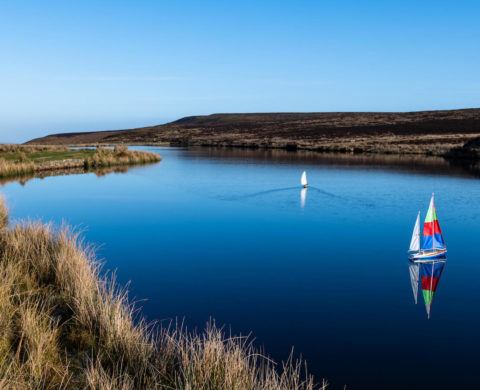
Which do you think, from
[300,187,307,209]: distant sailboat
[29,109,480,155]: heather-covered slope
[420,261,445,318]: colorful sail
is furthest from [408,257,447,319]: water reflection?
[29,109,480,155]: heather-covered slope

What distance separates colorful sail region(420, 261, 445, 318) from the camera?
30.7 ft

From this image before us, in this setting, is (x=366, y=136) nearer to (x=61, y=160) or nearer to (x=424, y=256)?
(x=61, y=160)

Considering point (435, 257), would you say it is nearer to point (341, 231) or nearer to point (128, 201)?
point (341, 231)

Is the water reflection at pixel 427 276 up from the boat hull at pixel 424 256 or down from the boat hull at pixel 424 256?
down

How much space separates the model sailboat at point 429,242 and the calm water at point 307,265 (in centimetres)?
49

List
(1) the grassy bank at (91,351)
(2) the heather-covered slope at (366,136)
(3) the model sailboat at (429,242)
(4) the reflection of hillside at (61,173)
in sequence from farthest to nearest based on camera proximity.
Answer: (2) the heather-covered slope at (366,136) < (4) the reflection of hillside at (61,173) < (3) the model sailboat at (429,242) < (1) the grassy bank at (91,351)

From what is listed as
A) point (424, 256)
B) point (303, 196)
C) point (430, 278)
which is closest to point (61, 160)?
point (303, 196)

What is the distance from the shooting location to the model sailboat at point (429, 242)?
38.7 feet

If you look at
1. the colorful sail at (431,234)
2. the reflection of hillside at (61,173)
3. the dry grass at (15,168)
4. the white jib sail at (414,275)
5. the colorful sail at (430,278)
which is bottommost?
the colorful sail at (430,278)

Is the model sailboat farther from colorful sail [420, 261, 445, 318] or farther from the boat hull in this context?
colorful sail [420, 261, 445, 318]

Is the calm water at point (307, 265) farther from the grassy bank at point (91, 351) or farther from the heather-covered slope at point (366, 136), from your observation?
the heather-covered slope at point (366, 136)

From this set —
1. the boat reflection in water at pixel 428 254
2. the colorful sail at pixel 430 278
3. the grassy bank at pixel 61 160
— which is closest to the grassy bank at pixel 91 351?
the colorful sail at pixel 430 278

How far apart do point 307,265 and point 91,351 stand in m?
7.11

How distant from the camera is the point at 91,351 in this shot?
5.69 metres
